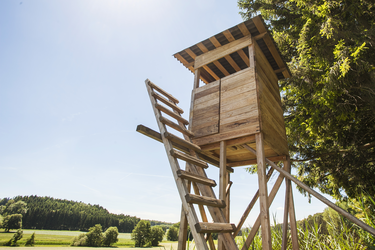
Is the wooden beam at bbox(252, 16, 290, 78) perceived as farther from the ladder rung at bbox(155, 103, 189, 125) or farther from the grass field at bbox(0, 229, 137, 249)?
the grass field at bbox(0, 229, 137, 249)

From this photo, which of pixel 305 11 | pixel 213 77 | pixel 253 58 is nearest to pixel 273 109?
pixel 253 58

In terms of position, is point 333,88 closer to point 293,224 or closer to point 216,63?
point 216,63

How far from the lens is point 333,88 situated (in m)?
4.79

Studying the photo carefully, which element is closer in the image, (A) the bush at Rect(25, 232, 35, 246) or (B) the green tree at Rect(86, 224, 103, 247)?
(A) the bush at Rect(25, 232, 35, 246)

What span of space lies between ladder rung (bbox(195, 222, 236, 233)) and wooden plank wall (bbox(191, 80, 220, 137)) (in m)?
1.79

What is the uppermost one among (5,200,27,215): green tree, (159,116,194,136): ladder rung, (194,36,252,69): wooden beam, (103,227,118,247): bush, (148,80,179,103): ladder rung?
(194,36,252,69): wooden beam

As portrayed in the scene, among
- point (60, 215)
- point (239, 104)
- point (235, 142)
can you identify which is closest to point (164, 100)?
point (239, 104)

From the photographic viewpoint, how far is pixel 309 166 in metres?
7.44

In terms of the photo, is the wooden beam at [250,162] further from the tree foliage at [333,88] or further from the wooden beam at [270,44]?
the wooden beam at [270,44]

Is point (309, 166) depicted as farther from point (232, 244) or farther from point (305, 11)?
point (232, 244)

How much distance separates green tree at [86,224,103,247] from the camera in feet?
82.7

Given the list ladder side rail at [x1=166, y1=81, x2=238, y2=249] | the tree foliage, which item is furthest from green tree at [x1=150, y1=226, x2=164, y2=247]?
ladder side rail at [x1=166, y1=81, x2=238, y2=249]

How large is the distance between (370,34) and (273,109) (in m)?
3.10

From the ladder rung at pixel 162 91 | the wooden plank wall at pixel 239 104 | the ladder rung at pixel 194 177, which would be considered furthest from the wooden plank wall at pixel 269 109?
the ladder rung at pixel 162 91
